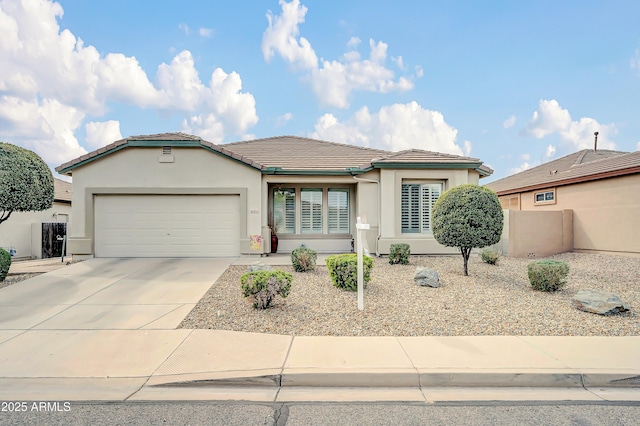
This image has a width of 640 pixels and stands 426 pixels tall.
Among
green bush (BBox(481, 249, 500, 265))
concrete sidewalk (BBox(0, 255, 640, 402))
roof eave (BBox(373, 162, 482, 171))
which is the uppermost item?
roof eave (BBox(373, 162, 482, 171))

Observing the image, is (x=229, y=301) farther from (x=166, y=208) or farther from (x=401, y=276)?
(x=166, y=208)

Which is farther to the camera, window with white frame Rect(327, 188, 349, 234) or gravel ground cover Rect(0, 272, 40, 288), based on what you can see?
window with white frame Rect(327, 188, 349, 234)

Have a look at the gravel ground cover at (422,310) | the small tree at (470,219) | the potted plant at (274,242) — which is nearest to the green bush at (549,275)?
the gravel ground cover at (422,310)

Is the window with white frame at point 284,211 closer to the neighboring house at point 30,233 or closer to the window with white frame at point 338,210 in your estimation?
the window with white frame at point 338,210

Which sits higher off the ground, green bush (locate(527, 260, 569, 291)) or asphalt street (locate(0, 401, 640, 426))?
green bush (locate(527, 260, 569, 291))

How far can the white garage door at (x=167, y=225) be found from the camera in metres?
12.5

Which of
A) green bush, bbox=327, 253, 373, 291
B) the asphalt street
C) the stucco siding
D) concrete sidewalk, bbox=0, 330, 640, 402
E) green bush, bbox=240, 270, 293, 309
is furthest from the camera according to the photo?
the stucco siding

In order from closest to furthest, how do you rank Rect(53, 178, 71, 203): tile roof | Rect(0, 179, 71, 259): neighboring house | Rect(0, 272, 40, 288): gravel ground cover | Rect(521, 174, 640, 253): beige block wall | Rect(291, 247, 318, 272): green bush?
Rect(0, 272, 40, 288): gravel ground cover < Rect(291, 247, 318, 272): green bush < Rect(521, 174, 640, 253): beige block wall < Rect(0, 179, 71, 259): neighboring house < Rect(53, 178, 71, 203): tile roof

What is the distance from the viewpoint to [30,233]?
59.2 feet

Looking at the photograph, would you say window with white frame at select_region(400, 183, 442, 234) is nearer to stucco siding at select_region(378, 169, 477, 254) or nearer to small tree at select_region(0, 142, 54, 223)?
stucco siding at select_region(378, 169, 477, 254)

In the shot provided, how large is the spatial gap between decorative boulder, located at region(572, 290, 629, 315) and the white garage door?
1014 centimetres

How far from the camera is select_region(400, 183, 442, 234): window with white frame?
1325cm

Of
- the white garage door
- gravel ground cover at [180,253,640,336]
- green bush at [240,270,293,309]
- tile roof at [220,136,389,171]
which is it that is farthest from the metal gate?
green bush at [240,270,293,309]

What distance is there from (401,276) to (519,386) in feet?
17.5
